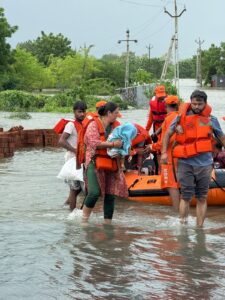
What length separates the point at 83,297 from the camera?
573cm

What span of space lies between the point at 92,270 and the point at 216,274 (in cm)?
110

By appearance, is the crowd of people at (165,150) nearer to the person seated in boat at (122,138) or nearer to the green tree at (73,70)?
the person seated in boat at (122,138)

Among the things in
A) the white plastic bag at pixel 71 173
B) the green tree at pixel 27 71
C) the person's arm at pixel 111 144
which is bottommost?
the white plastic bag at pixel 71 173

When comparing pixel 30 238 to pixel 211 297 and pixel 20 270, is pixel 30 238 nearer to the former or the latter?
pixel 20 270

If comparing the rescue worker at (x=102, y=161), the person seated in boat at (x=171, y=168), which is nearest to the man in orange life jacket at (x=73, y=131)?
the person seated in boat at (x=171, y=168)

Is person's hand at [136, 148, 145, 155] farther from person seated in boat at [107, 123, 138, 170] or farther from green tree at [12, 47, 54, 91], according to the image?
green tree at [12, 47, 54, 91]

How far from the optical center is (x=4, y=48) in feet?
212

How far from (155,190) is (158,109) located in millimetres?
2000

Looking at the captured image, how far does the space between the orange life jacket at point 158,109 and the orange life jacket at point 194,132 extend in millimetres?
3979

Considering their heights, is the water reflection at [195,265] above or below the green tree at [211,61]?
below

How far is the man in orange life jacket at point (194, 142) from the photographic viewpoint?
25.9ft

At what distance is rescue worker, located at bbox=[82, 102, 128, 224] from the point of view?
8.05 meters

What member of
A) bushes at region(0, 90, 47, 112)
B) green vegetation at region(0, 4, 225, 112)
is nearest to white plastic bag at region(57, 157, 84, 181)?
green vegetation at region(0, 4, 225, 112)

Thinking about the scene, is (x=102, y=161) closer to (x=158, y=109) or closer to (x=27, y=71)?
(x=158, y=109)
